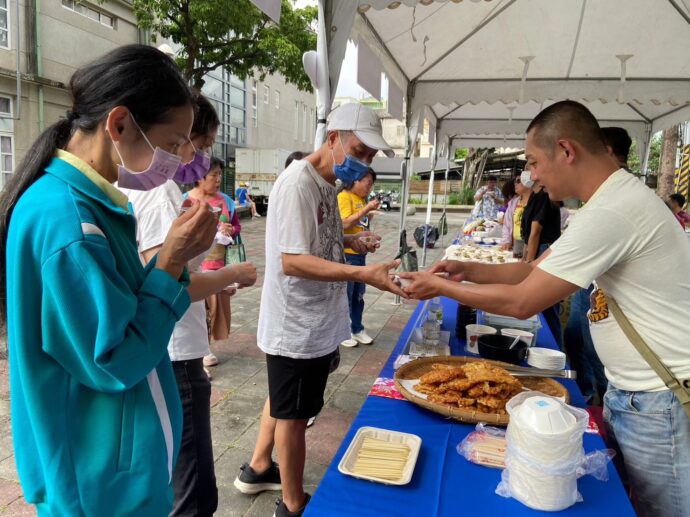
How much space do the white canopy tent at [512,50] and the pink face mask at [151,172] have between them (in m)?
1.85

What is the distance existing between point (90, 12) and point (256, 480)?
55.6 feet

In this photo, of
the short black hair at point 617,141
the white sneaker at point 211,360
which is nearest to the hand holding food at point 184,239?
the short black hair at point 617,141

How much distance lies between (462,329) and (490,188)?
8.49 m

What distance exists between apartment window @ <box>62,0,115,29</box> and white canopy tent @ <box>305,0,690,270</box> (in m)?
13.1

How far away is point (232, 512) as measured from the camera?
232 centimetres

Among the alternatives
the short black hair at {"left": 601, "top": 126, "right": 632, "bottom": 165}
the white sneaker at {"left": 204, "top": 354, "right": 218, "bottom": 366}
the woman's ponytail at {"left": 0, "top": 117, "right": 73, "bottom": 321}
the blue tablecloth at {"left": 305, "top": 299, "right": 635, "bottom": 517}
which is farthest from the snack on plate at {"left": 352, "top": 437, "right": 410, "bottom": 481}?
the white sneaker at {"left": 204, "top": 354, "right": 218, "bottom": 366}

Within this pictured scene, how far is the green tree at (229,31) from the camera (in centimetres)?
1159

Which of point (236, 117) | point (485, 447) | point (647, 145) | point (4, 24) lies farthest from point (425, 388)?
point (236, 117)

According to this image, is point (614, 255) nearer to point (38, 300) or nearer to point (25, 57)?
point (38, 300)

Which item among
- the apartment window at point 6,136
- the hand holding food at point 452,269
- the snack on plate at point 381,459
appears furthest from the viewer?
the apartment window at point 6,136

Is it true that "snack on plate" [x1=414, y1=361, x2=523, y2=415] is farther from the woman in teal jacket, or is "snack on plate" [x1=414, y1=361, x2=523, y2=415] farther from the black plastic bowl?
the woman in teal jacket

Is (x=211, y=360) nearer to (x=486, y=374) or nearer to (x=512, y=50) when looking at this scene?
(x=486, y=374)

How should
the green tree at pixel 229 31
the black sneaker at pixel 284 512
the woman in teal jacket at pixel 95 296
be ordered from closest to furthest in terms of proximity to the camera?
the woman in teal jacket at pixel 95 296, the black sneaker at pixel 284 512, the green tree at pixel 229 31

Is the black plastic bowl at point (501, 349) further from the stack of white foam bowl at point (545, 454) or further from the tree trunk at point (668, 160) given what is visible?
the tree trunk at point (668, 160)
